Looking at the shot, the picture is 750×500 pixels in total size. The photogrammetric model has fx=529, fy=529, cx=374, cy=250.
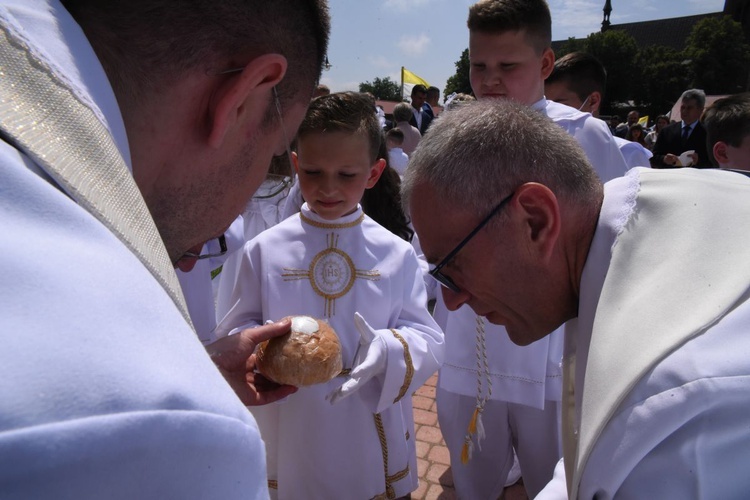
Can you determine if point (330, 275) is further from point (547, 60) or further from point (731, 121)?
point (731, 121)

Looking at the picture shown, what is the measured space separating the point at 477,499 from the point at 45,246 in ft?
11.0

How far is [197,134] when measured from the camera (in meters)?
0.86

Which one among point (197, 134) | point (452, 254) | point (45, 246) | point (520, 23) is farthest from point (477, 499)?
point (45, 246)

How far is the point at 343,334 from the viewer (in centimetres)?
259

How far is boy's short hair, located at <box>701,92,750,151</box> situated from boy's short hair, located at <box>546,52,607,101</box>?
41.0 inches

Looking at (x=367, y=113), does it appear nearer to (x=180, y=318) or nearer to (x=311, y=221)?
Answer: (x=311, y=221)

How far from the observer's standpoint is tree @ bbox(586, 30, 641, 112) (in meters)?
55.9

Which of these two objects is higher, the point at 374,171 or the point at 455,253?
the point at 374,171

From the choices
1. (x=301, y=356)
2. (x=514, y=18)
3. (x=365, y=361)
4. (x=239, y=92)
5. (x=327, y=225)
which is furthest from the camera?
(x=514, y=18)

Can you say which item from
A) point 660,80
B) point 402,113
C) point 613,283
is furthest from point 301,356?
point 660,80

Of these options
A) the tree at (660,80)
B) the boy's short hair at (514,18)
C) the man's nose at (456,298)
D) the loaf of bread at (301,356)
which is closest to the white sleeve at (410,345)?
the loaf of bread at (301,356)

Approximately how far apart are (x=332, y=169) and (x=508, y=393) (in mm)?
1605

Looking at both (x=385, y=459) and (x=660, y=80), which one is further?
(x=660, y=80)

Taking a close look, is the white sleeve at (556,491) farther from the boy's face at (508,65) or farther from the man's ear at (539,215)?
the boy's face at (508,65)
